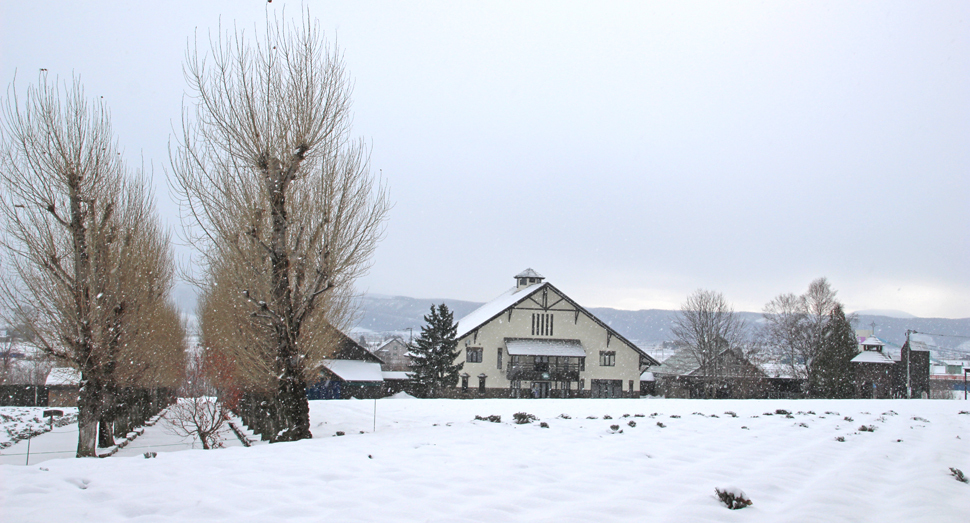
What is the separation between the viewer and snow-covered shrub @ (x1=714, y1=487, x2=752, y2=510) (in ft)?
18.7

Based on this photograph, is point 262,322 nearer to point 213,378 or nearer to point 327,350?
point 327,350

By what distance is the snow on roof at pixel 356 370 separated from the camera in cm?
3919

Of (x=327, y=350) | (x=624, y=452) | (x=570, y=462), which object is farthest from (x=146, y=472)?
(x=327, y=350)

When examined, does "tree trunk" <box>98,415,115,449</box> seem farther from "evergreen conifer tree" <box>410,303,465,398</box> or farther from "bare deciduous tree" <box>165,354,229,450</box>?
"evergreen conifer tree" <box>410,303,465,398</box>

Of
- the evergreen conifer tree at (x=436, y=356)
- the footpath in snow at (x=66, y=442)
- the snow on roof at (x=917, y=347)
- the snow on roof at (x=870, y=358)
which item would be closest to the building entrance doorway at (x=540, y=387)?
the evergreen conifer tree at (x=436, y=356)

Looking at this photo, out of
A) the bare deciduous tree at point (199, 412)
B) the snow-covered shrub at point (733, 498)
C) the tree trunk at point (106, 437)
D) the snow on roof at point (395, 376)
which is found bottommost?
the snow on roof at point (395, 376)

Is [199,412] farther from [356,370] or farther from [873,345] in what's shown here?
[873,345]

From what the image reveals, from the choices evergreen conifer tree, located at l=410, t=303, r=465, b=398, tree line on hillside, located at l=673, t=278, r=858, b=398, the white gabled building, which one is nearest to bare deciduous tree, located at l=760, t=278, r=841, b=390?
tree line on hillside, located at l=673, t=278, r=858, b=398

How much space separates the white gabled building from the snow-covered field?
3328cm

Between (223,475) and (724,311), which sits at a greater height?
(724,311)

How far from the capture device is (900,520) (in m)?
5.65

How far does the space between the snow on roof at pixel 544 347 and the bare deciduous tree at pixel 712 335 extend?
9.10m

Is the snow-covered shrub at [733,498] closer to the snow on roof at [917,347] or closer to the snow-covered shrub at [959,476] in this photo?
the snow-covered shrub at [959,476]

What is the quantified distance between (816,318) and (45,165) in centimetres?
5113
